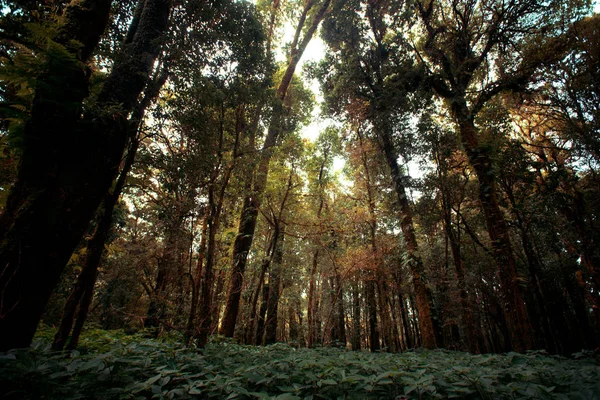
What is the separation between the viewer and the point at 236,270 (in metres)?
7.49

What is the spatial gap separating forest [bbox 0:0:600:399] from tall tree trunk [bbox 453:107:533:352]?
5 cm

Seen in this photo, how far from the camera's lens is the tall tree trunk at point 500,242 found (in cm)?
582

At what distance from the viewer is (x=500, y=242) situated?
21.3 ft

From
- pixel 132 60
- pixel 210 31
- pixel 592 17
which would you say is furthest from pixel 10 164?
pixel 592 17

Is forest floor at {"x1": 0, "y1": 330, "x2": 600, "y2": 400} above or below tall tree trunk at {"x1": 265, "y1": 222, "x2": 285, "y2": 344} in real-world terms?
below

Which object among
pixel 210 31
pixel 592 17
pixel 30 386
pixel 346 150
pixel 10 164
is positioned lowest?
pixel 30 386

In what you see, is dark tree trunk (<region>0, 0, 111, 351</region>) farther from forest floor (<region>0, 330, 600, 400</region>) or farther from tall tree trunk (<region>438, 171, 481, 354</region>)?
tall tree trunk (<region>438, 171, 481, 354</region>)

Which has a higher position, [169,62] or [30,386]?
[169,62]

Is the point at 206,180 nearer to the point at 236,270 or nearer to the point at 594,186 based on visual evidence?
the point at 236,270

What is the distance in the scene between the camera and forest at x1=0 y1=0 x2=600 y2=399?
9.19 ft

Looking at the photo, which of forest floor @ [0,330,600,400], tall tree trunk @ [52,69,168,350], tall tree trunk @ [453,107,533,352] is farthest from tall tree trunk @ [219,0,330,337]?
tall tree trunk @ [453,107,533,352]

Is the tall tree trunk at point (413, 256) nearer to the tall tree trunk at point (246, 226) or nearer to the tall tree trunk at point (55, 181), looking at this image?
the tall tree trunk at point (246, 226)

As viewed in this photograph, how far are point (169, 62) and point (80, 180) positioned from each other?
2681 millimetres

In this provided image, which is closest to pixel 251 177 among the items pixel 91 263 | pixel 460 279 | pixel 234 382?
pixel 91 263
